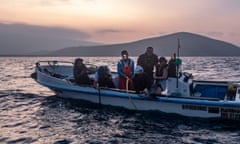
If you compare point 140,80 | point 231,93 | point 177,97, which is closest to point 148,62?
point 140,80

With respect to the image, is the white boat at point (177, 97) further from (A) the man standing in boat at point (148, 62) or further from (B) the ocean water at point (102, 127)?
(A) the man standing in boat at point (148, 62)

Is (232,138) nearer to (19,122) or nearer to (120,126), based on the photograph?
(120,126)

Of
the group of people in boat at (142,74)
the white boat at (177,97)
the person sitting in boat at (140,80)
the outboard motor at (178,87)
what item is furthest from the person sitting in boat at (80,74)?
the outboard motor at (178,87)

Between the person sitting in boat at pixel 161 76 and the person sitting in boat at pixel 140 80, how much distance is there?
43cm

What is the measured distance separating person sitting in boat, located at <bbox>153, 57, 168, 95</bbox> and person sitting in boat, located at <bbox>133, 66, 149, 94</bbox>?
0.43m

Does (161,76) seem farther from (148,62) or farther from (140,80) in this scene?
(148,62)

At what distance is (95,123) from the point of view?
11.7m

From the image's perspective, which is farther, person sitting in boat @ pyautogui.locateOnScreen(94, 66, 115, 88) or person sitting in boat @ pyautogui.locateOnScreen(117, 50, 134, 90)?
person sitting in boat @ pyautogui.locateOnScreen(94, 66, 115, 88)

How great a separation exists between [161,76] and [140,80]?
943mm

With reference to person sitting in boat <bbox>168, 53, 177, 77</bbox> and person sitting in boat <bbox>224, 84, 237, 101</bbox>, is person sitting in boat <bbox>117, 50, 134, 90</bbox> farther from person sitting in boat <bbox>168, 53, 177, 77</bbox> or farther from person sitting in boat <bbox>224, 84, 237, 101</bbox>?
person sitting in boat <bbox>224, 84, 237, 101</bbox>

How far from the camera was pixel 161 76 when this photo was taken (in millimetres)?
12414

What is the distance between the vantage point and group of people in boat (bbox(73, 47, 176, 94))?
40.4 ft

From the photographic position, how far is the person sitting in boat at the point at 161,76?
1223cm

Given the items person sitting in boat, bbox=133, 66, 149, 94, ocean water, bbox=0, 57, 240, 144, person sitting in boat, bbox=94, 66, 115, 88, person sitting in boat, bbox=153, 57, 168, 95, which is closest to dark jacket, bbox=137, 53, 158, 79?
person sitting in boat, bbox=133, 66, 149, 94
